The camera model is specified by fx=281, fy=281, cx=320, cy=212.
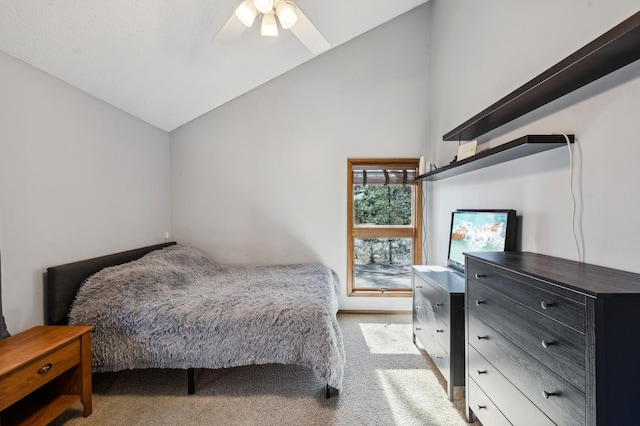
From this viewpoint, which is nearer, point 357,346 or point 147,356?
point 147,356

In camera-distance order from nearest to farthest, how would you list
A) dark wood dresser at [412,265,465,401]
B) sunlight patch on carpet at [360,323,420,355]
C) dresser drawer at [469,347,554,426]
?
dresser drawer at [469,347,554,426] < dark wood dresser at [412,265,465,401] < sunlight patch on carpet at [360,323,420,355]

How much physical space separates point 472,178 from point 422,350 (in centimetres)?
160

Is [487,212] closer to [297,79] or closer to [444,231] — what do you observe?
A: [444,231]

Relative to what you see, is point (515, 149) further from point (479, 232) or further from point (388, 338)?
point (388, 338)

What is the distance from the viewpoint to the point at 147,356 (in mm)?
1897

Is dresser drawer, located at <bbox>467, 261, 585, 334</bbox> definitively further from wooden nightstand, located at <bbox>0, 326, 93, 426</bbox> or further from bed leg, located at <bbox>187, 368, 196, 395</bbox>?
wooden nightstand, located at <bbox>0, 326, 93, 426</bbox>

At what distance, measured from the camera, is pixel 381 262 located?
11.9 feet

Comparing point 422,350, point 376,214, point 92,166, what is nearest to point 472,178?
point 376,214

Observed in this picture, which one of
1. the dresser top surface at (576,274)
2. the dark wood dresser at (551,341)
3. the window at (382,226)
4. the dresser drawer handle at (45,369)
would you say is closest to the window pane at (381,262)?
the window at (382,226)

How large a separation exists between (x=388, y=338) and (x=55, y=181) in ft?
10.1

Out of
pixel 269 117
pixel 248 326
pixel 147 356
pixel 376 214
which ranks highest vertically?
pixel 269 117

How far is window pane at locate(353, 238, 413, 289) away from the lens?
11.8 feet

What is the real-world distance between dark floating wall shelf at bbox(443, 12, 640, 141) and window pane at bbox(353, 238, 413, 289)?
1.97 metres

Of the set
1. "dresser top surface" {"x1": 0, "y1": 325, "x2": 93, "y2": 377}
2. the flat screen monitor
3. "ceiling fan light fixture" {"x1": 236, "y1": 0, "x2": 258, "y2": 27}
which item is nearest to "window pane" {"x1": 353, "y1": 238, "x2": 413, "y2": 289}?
the flat screen monitor
